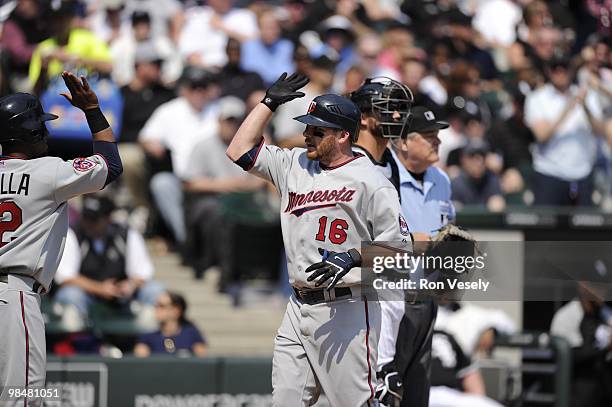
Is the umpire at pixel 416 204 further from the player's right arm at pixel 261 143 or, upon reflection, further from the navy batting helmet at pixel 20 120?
the navy batting helmet at pixel 20 120

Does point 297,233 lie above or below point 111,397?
above

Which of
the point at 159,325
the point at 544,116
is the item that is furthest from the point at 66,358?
the point at 544,116

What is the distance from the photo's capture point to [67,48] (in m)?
12.8

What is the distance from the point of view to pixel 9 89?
38.6 ft

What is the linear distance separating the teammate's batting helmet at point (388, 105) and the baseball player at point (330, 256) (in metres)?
0.53

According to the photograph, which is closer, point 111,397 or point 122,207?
point 111,397

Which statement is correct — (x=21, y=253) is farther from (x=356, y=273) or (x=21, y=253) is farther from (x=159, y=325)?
(x=159, y=325)

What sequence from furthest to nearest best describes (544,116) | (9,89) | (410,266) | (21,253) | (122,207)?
(544,116), (122,207), (9,89), (410,266), (21,253)

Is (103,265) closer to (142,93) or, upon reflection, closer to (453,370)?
(142,93)

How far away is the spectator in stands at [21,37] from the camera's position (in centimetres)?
1223

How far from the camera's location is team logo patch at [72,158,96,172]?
6.74 m

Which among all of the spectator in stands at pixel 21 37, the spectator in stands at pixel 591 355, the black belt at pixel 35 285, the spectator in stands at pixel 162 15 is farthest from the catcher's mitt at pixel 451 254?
the spectator in stands at pixel 162 15

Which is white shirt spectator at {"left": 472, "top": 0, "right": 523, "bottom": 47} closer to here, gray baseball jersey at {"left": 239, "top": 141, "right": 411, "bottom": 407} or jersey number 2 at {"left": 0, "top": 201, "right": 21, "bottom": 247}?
gray baseball jersey at {"left": 239, "top": 141, "right": 411, "bottom": 407}

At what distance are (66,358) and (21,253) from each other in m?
3.53
